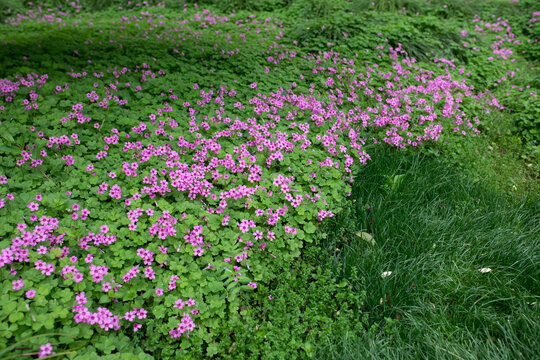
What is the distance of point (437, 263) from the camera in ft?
9.47

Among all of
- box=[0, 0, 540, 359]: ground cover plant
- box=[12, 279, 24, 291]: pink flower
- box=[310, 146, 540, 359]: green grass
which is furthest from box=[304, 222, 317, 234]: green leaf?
box=[12, 279, 24, 291]: pink flower

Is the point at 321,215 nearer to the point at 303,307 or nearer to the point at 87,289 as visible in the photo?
the point at 303,307

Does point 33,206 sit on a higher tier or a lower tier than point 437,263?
higher

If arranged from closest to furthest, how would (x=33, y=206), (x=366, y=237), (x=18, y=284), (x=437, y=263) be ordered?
1. (x=18, y=284)
2. (x=33, y=206)
3. (x=437, y=263)
4. (x=366, y=237)

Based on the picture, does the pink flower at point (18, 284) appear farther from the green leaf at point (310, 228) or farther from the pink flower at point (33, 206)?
the green leaf at point (310, 228)

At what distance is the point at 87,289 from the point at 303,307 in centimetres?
149

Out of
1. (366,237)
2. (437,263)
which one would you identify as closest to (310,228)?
(366,237)

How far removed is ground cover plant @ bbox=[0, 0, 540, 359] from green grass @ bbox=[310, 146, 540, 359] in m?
0.02

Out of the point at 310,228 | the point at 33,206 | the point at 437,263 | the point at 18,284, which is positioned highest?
the point at 33,206

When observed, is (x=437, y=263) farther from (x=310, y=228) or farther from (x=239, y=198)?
(x=239, y=198)

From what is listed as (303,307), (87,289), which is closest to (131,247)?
(87,289)

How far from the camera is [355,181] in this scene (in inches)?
145

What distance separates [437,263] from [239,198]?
170 centimetres

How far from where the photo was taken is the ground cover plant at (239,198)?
2234 mm
